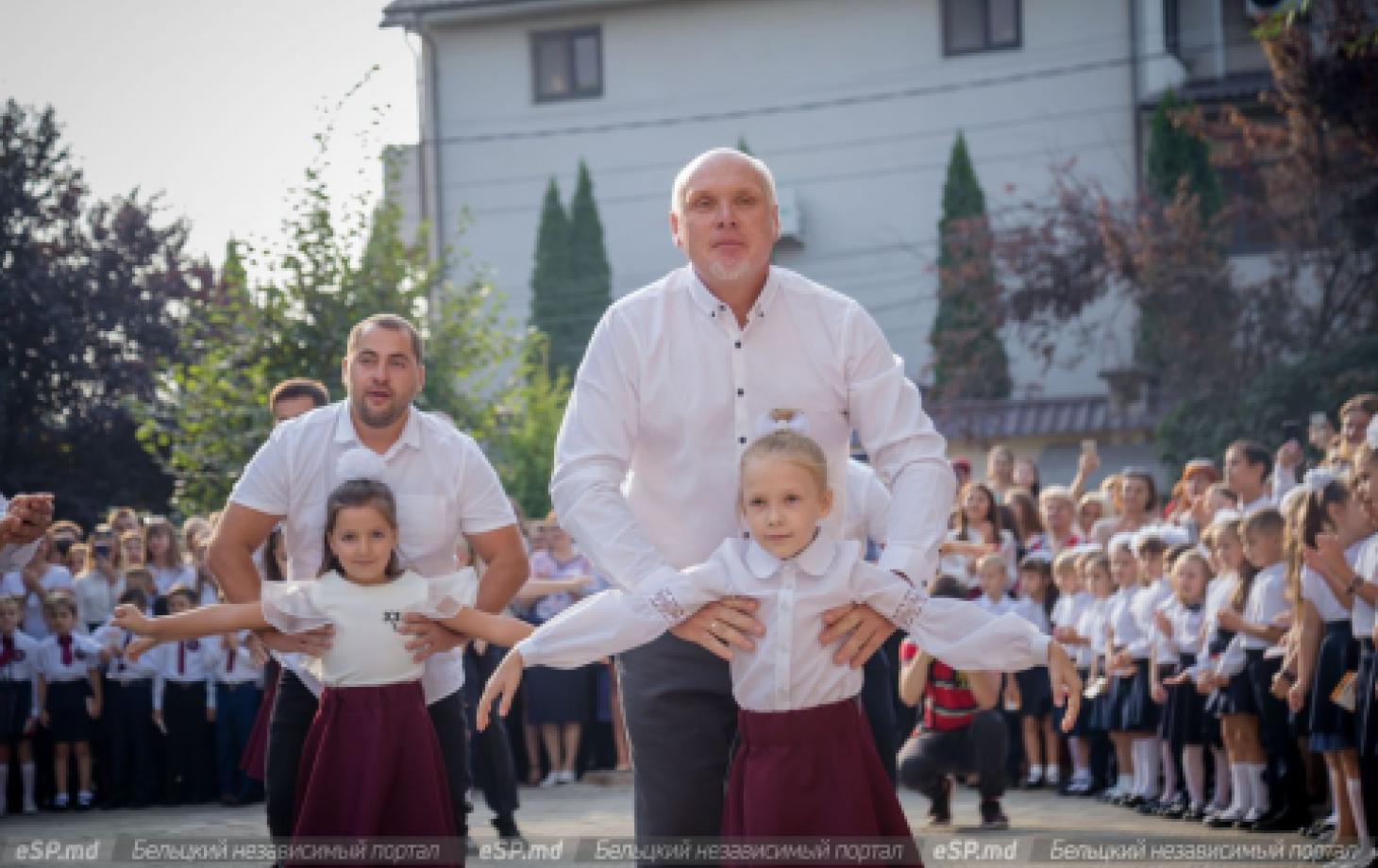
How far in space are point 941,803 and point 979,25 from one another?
29.2m

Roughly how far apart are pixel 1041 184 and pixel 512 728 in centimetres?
2330

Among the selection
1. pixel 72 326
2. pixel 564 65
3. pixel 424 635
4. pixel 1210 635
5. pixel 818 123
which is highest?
pixel 564 65

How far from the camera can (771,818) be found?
19.6 feet

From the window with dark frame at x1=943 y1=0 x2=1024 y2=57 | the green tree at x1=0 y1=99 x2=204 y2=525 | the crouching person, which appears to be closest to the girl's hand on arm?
the crouching person

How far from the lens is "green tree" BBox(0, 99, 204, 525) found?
30.5m

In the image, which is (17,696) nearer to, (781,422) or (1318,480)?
(1318,480)

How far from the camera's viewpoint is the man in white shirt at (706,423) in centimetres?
620

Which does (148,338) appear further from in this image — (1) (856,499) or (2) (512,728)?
(1) (856,499)

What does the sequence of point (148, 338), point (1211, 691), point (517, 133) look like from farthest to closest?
point (517, 133), point (148, 338), point (1211, 691)

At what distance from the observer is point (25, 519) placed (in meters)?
7.65

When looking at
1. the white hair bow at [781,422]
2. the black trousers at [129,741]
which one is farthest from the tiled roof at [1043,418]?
the white hair bow at [781,422]

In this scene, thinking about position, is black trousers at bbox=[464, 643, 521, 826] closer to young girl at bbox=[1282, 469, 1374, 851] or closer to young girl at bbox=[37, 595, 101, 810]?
young girl at bbox=[1282, 469, 1374, 851]

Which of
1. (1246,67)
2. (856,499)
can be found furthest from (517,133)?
(856,499)

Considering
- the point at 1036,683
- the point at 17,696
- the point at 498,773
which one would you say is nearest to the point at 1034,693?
the point at 1036,683
